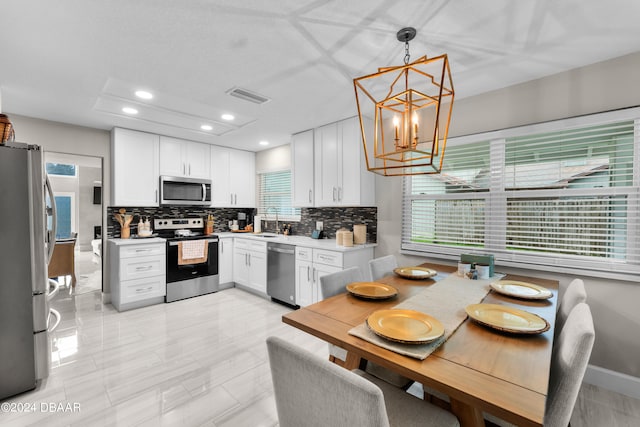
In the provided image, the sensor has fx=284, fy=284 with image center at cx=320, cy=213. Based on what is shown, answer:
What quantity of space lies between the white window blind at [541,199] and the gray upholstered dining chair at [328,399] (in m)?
1.96

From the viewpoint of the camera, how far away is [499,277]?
226cm

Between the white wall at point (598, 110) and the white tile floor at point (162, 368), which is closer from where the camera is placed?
the white tile floor at point (162, 368)

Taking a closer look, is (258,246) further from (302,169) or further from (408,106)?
(408,106)

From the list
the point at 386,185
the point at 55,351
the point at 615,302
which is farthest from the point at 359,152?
the point at 55,351

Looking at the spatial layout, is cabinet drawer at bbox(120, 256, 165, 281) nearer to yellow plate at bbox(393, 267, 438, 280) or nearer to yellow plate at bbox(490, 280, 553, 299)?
yellow plate at bbox(393, 267, 438, 280)

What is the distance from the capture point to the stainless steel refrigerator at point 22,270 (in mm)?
1964

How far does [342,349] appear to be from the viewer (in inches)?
69.8

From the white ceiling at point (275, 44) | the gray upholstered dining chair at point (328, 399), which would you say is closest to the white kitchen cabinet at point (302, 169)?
the white ceiling at point (275, 44)

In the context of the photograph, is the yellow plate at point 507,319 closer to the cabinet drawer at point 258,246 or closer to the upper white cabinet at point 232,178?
the cabinet drawer at point 258,246

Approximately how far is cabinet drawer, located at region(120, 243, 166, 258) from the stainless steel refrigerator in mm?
1597

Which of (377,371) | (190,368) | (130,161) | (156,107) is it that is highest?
(156,107)

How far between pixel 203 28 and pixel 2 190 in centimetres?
177

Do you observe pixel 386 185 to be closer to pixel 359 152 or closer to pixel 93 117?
pixel 359 152

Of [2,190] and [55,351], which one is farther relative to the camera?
[55,351]
